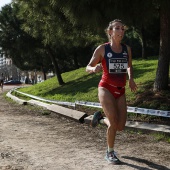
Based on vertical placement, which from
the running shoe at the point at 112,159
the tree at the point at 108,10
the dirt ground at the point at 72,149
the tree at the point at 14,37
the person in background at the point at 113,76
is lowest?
the dirt ground at the point at 72,149

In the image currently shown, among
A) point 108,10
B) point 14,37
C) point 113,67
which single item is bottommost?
point 113,67

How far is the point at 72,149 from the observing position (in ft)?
18.4

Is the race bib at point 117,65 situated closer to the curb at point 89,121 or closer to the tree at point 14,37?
the curb at point 89,121

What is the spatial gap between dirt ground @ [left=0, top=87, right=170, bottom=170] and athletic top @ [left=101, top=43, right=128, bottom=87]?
1.21m

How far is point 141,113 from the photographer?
8.08m

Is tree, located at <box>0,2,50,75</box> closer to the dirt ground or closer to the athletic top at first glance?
the dirt ground

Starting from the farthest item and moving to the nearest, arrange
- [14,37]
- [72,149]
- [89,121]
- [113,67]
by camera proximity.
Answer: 1. [14,37]
2. [89,121]
3. [72,149]
4. [113,67]

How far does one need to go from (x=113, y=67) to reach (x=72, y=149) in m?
1.81

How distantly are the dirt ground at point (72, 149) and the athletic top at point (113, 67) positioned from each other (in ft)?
3.98

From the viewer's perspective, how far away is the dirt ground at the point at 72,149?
4617mm

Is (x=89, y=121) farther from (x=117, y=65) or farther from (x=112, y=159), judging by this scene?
(x=117, y=65)

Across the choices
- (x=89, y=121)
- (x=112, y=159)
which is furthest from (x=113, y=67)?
(x=89, y=121)

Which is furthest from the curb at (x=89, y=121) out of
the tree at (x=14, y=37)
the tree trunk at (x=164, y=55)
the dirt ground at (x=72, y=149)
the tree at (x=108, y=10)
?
the tree at (x=14, y=37)

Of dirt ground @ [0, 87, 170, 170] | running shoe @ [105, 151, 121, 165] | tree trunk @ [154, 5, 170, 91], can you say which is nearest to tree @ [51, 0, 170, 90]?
tree trunk @ [154, 5, 170, 91]
